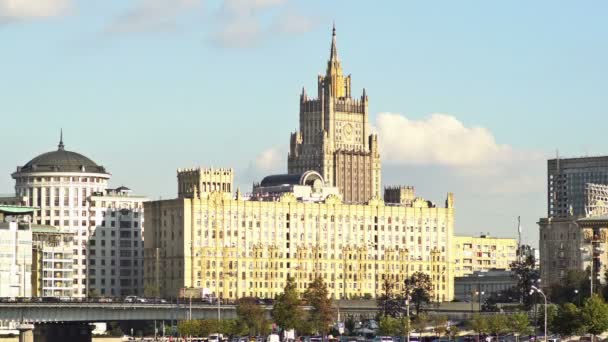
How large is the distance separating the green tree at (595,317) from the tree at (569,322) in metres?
0.68

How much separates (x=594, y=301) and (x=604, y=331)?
5.57 metres

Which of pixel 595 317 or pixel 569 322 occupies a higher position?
pixel 595 317

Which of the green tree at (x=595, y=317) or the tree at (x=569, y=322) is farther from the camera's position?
the tree at (x=569, y=322)

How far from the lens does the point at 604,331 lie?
196750 millimetres

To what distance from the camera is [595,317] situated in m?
190

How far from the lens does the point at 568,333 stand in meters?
194

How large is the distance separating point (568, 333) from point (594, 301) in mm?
4839

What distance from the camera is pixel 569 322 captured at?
633ft

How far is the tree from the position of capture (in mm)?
191000

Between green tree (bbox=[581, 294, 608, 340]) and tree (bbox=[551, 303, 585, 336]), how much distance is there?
2.24ft

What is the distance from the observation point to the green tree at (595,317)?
7485 inches

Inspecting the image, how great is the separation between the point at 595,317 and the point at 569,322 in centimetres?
362

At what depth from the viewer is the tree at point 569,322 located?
191000 mm

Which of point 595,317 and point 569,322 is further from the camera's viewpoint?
point 569,322
